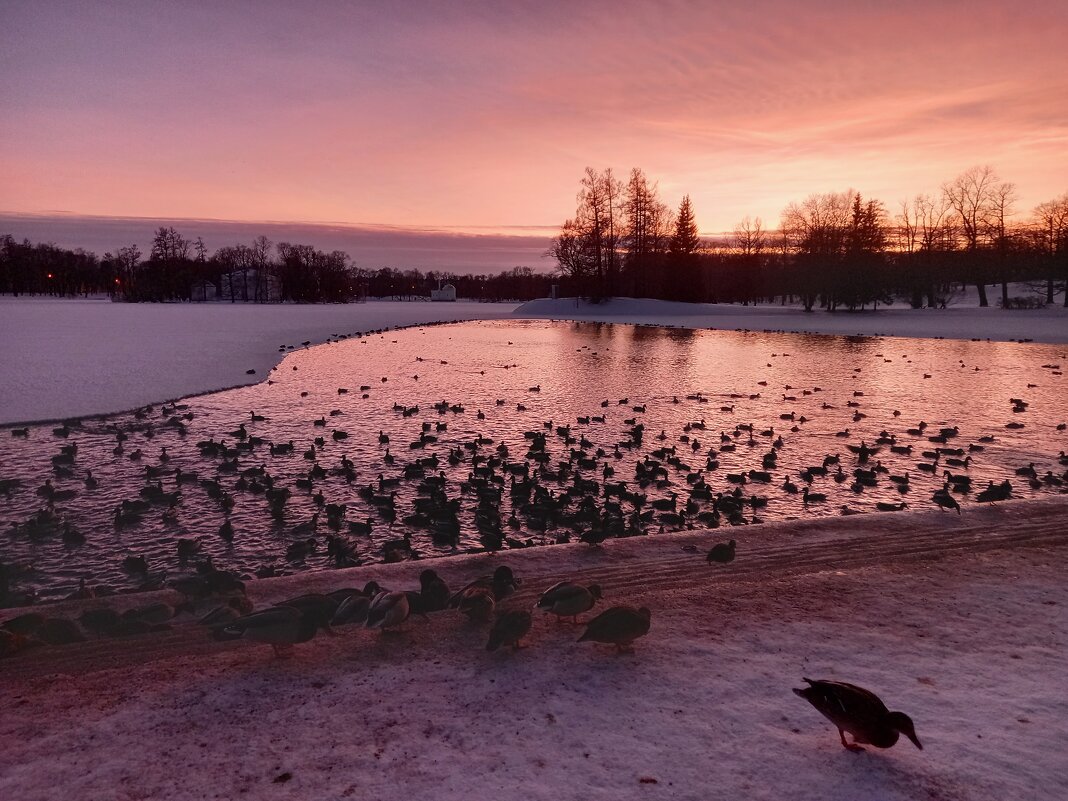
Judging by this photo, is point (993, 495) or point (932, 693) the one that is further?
point (993, 495)

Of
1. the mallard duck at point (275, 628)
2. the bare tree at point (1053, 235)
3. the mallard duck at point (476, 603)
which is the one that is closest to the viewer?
the mallard duck at point (275, 628)

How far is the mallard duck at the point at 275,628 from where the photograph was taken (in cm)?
406

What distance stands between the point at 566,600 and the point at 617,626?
0.45 m

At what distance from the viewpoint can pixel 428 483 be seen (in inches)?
339

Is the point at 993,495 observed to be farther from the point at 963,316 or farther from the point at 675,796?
the point at 963,316

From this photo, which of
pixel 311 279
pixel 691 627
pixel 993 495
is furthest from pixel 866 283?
pixel 311 279

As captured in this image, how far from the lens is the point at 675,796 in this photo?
3.00m

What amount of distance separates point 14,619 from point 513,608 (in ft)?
11.1

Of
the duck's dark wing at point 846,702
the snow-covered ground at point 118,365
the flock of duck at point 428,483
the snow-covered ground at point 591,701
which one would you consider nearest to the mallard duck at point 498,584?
the snow-covered ground at point 591,701

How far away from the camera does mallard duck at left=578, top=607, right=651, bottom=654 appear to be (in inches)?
164

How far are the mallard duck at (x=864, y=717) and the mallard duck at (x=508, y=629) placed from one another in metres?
1.74

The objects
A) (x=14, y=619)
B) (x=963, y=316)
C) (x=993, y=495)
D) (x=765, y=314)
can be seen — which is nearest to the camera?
(x=14, y=619)

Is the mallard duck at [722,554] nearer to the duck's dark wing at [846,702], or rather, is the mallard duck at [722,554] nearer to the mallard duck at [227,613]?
the duck's dark wing at [846,702]

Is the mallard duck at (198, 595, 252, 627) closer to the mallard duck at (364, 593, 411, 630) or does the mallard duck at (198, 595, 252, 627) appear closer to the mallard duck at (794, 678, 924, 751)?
the mallard duck at (364, 593, 411, 630)
